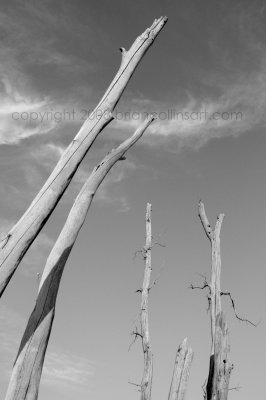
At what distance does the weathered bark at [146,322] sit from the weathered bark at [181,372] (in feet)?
17.4

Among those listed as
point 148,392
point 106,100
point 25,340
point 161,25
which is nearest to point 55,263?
point 25,340

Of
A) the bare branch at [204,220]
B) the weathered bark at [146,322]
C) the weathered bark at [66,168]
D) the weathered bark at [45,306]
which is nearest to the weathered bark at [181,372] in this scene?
the weathered bark at [45,306]

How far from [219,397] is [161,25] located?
4.64 m

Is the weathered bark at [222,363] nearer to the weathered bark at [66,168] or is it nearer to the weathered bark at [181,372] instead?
the weathered bark at [181,372]

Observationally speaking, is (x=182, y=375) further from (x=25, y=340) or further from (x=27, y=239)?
(x=27, y=239)

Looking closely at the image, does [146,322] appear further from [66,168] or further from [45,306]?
[66,168]

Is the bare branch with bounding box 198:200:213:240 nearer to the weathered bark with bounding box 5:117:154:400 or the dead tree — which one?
the dead tree

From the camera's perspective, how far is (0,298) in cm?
332

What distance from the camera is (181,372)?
6160 mm

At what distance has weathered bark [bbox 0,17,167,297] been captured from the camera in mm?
3357

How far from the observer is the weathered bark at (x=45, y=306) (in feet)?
11.6

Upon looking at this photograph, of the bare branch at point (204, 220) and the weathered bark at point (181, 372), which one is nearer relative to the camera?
the weathered bark at point (181, 372)

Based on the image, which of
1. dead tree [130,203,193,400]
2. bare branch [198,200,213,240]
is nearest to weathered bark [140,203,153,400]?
dead tree [130,203,193,400]

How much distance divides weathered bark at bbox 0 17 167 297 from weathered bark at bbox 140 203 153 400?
8.89m
